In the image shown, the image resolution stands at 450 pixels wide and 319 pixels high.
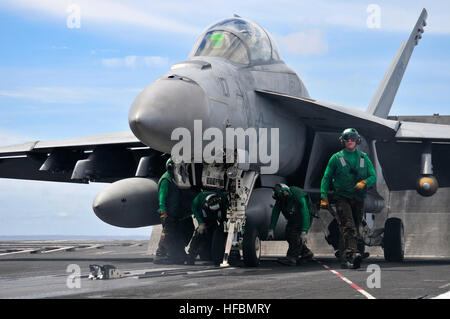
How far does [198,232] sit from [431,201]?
15.3 meters

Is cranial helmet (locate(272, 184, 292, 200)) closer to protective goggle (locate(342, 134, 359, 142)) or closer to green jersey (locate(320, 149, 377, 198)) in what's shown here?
green jersey (locate(320, 149, 377, 198))

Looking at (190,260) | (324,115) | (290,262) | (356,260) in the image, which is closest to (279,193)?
(290,262)

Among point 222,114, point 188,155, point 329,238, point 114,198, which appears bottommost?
point 329,238

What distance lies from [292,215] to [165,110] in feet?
10.3

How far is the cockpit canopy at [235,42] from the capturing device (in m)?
11.9

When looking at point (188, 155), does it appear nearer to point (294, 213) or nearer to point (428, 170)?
point (294, 213)

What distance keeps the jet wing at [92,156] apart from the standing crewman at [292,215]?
3.94m

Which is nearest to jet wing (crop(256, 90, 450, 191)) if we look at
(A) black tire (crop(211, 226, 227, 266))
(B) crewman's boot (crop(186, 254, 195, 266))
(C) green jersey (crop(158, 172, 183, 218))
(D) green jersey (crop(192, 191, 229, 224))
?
(D) green jersey (crop(192, 191, 229, 224))

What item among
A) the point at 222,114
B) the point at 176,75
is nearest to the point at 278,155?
the point at 222,114

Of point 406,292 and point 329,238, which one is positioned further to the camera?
point 329,238

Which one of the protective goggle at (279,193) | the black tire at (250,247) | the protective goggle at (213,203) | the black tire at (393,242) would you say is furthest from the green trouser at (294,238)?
the black tire at (393,242)

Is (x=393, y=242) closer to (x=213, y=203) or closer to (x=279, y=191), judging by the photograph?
(x=279, y=191)

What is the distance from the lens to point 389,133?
543 inches

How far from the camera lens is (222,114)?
10391mm
